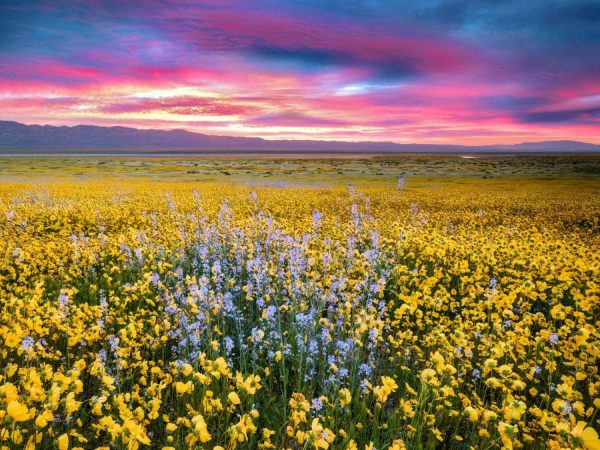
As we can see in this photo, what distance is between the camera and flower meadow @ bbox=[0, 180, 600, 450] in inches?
119

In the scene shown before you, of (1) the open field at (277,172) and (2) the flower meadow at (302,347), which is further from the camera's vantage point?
(1) the open field at (277,172)

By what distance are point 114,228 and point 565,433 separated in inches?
612

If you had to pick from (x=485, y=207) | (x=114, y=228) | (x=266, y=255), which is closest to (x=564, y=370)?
(x=266, y=255)

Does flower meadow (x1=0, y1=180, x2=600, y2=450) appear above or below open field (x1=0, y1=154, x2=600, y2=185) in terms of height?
below

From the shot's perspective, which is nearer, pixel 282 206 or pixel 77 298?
pixel 77 298

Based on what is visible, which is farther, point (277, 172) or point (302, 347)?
point (277, 172)

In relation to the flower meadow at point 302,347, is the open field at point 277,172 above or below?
above

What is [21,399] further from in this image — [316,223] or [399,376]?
[316,223]

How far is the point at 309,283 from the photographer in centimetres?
635

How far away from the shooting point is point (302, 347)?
15.5 feet

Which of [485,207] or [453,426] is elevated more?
[485,207]

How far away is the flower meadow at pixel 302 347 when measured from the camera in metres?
3.03

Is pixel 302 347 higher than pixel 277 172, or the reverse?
pixel 277 172

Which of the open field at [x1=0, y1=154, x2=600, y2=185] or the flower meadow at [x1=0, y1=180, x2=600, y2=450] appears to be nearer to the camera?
the flower meadow at [x1=0, y1=180, x2=600, y2=450]
